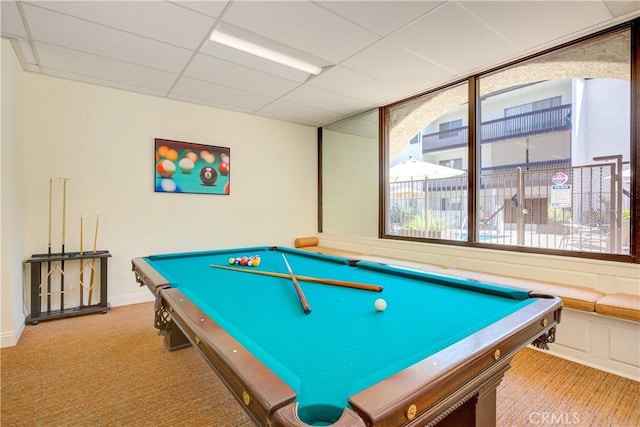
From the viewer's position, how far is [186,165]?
13.4ft

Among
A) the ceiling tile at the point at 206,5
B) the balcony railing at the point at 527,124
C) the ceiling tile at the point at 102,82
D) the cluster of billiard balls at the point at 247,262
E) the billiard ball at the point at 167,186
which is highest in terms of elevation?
the ceiling tile at the point at 102,82

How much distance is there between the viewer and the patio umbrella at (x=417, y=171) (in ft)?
13.1

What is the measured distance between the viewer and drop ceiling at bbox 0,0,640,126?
7.19ft

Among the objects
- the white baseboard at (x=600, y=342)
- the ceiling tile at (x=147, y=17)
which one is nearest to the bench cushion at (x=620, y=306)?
the white baseboard at (x=600, y=342)

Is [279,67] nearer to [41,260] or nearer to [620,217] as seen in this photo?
[41,260]

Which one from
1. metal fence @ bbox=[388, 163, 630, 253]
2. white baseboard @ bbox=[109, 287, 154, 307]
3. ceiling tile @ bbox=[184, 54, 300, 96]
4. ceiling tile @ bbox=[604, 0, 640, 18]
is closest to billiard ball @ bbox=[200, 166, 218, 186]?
ceiling tile @ bbox=[184, 54, 300, 96]

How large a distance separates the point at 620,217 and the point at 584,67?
1.34 meters

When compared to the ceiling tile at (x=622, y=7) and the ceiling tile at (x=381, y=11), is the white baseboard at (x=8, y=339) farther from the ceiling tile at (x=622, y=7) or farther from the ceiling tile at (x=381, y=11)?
the ceiling tile at (x=622, y=7)

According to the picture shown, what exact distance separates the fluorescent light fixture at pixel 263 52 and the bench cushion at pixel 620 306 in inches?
121

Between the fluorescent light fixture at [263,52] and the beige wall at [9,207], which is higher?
the fluorescent light fixture at [263,52]

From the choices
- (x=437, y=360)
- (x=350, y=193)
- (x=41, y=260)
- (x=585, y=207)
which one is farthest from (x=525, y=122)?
(x=41, y=260)

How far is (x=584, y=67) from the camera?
2719 mm

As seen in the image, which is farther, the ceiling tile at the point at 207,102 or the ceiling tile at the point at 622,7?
the ceiling tile at the point at 207,102

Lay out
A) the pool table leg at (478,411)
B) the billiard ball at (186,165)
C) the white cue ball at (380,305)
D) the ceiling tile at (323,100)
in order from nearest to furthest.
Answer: the pool table leg at (478,411), the white cue ball at (380,305), the ceiling tile at (323,100), the billiard ball at (186,165)
